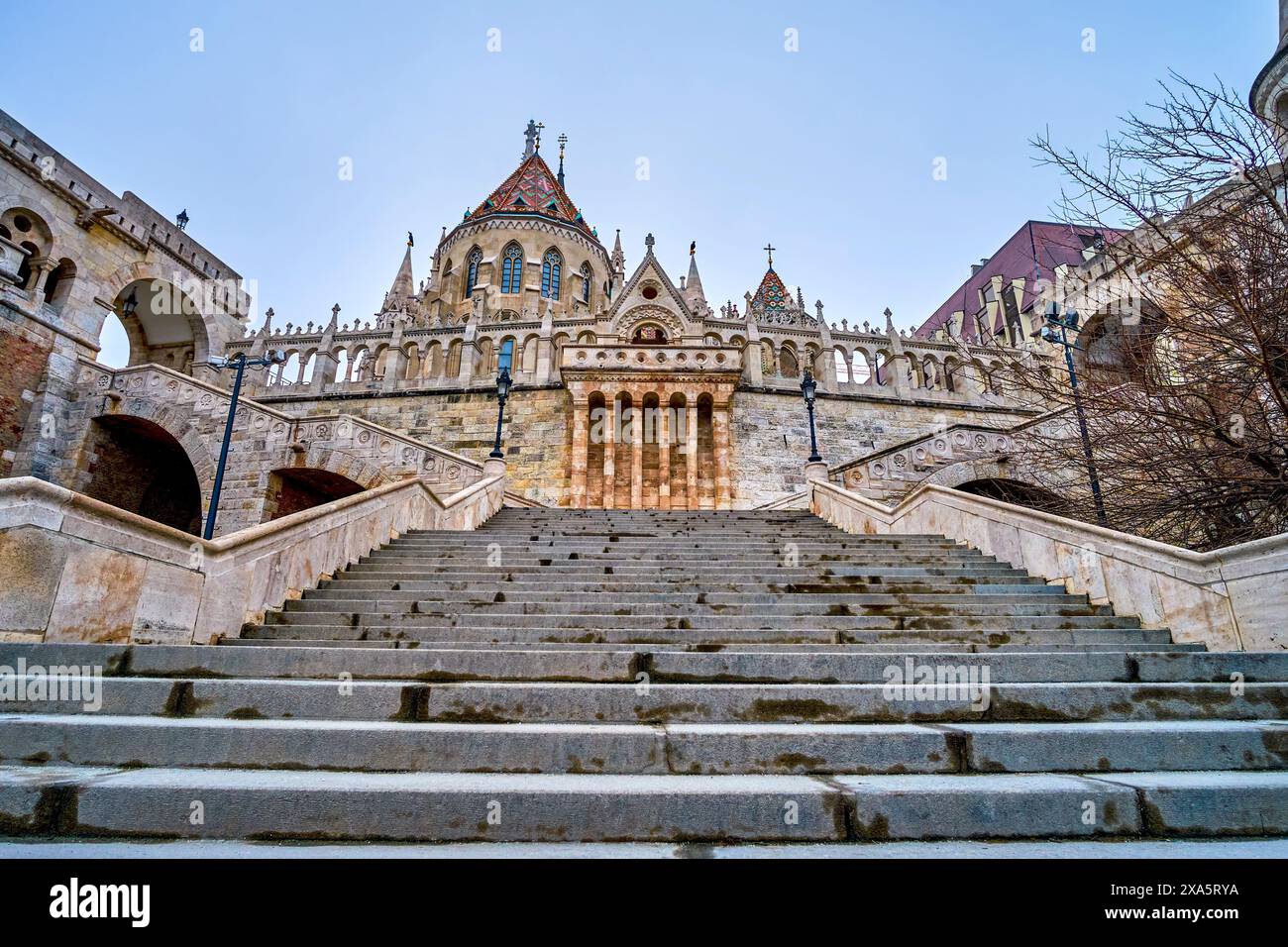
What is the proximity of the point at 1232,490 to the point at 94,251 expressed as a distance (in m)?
31.3

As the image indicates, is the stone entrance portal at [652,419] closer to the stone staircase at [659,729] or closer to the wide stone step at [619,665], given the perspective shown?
the stone staircase at [659,729]

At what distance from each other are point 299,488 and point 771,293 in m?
32.8

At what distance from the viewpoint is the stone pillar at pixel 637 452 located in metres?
18.9

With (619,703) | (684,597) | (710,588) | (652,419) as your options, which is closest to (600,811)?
(619,703)

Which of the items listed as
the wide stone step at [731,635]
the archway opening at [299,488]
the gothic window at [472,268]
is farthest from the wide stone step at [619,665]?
the gothic window at [472,268]

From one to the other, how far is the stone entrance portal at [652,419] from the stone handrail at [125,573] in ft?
42.9

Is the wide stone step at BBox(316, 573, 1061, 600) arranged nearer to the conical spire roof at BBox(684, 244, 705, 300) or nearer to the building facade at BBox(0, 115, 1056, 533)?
the building facade at BBox(0, 115, 1056, 533)

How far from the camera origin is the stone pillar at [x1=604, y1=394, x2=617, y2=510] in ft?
62.6

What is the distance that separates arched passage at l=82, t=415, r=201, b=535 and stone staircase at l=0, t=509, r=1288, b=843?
17.1 metres

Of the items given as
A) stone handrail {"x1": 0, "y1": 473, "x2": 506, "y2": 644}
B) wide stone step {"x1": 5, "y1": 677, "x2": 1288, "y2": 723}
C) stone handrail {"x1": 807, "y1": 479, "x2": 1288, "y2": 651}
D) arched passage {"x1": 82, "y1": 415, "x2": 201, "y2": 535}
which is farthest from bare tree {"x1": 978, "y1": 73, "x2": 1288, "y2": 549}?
arched passage {"x1": 82, "y1": 415, "x2": 201, "y2": 535}

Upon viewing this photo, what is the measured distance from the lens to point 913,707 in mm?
3480

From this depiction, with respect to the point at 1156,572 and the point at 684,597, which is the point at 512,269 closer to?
the point at 684,597

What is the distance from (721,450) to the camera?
64.7 ft
